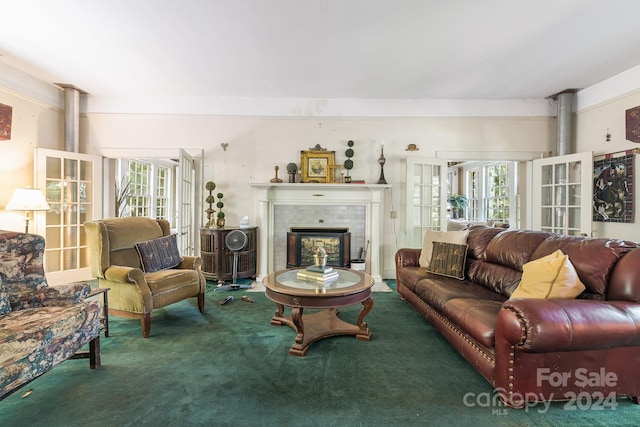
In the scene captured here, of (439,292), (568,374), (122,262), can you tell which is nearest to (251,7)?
(122,262)

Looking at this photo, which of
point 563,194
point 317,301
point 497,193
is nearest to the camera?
point 317,301

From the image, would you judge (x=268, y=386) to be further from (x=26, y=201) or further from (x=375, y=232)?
(x=26, y=201)

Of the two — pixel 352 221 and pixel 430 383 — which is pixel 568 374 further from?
pixel 352 221

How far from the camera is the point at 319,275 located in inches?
104

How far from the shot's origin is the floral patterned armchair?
152cm

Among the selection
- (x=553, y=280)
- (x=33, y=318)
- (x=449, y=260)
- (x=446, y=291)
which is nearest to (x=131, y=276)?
(x=33, y=318)

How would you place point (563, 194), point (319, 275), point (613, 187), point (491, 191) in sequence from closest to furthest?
point (319, 275), point (613, 187), point (563, 194), point (491, 191)

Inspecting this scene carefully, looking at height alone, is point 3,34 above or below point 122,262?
above

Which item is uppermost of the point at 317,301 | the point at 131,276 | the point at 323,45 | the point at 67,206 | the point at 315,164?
the point at 323,45

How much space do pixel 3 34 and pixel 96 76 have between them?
3.21 feet

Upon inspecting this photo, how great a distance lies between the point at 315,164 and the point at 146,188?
4297mm

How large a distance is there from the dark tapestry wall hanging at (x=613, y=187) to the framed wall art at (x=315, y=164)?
11.6ft

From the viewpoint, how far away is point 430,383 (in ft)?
6.24

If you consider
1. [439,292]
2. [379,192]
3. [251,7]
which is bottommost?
[439,292]
